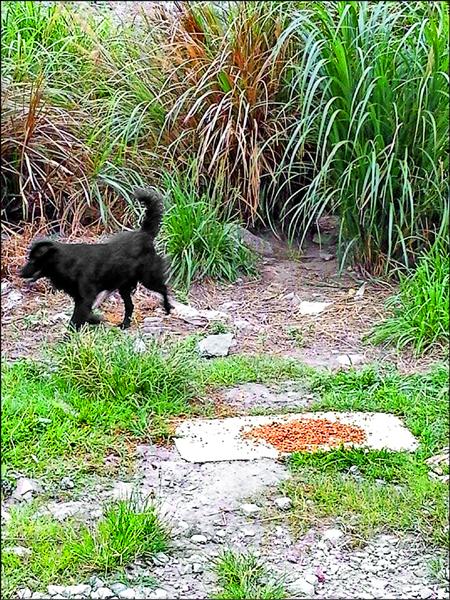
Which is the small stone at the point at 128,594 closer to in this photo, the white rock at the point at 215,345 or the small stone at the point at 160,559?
the small stone at the point at 160,559

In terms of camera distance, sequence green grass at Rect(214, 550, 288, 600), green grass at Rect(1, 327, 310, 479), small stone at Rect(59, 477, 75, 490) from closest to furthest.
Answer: green grass at Rect(214, 550, 288, 600) → small stone at Rect(59, 477, 75, 490) → green grass at Rect(1, 327, 310, 479)

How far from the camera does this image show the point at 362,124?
4.94 m

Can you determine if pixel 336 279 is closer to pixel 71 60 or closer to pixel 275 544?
pixel 71 60

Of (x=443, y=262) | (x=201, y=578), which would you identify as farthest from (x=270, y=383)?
(x=201, y=578)

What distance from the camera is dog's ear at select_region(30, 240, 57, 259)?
412cm

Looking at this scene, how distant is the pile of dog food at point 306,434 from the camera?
3.47 m

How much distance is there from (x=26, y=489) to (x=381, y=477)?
1094mm

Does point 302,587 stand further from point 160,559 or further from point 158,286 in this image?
point 158,286

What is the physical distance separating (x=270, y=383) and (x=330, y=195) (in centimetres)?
131

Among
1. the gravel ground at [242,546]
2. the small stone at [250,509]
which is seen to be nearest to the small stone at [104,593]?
the gravel ground at [242,546]

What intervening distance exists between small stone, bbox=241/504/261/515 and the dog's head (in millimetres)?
1510

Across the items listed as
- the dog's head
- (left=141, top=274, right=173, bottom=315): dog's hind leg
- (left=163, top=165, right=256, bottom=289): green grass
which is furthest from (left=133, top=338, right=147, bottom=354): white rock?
(left=163, top=165, right=256, bottom=289): green grass

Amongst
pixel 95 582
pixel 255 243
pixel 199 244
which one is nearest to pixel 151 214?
pixel 199 244

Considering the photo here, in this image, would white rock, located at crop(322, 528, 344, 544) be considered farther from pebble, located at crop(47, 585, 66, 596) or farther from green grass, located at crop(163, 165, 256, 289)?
green grass, located at crop(163, 165, 256, 289)
